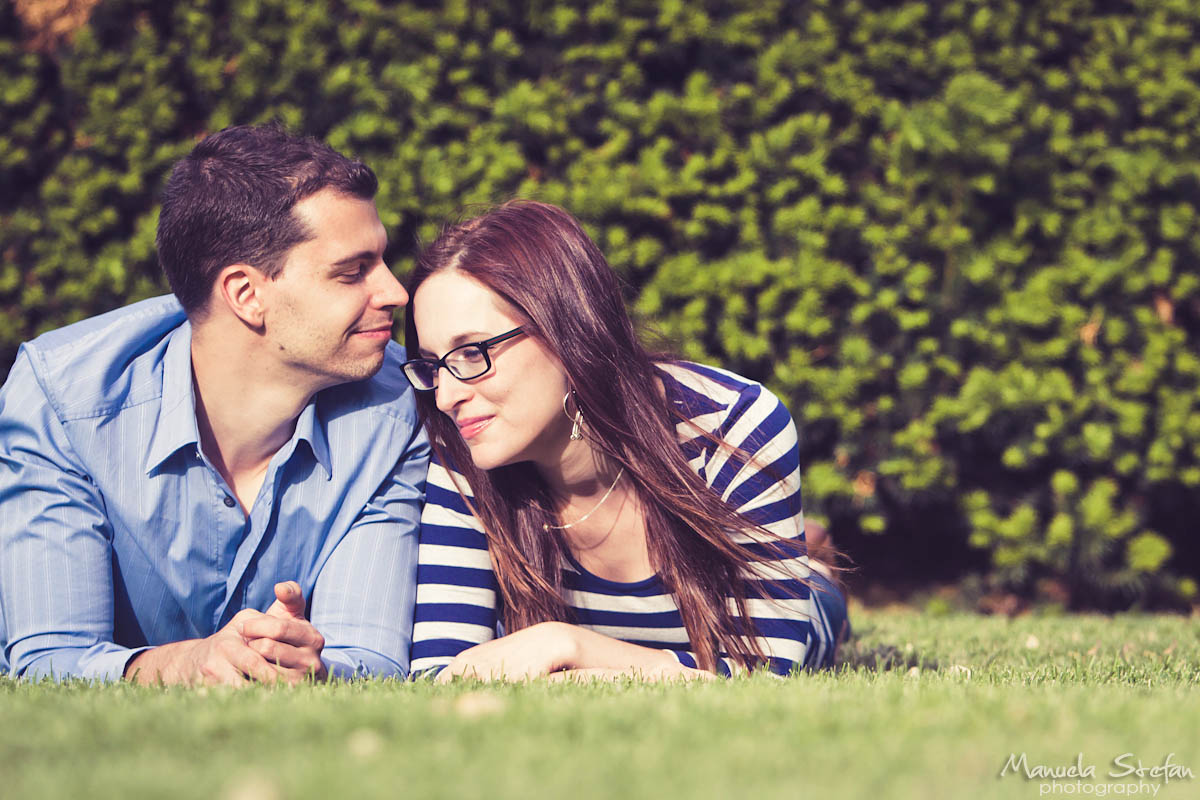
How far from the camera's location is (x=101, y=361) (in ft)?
10.8

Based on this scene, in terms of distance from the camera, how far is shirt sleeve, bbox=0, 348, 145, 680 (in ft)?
9.88

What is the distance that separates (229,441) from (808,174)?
3.06 metres

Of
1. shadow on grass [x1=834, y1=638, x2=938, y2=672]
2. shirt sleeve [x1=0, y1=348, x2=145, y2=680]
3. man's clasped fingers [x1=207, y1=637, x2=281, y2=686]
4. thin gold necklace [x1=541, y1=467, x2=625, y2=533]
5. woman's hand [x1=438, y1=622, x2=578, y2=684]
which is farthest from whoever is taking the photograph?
shadow on grass [x1=834, y1=638, x2=938, y2=672]

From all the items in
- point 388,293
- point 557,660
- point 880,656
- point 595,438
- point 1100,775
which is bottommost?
point 880,656

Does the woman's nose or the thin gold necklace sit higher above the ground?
the woman's nose

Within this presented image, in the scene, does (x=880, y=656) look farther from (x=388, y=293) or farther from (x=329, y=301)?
(x=329, y=301)

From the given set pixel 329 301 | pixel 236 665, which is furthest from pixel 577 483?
pixel 236 665

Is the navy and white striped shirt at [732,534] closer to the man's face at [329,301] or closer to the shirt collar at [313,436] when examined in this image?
the shirt collar at [313,436]

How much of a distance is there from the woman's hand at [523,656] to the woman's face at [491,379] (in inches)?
20.0

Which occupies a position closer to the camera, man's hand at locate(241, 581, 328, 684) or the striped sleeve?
man's hand at locate(241, 581, 328, 684)

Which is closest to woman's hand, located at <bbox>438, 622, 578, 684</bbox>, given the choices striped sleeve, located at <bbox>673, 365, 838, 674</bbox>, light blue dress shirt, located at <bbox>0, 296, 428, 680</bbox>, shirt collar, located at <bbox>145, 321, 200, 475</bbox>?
light blue dress shirt, located at <bbox>0, 296, 428, 680</bbox>

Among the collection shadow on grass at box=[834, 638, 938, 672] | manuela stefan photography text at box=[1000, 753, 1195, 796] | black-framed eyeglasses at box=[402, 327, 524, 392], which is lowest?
shadow on grass at box=[834, 638, 938, 672]

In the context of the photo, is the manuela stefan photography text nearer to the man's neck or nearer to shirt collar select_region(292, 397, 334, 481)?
shirt collar select_region(292, 397, 334, 481)

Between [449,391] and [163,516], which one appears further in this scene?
[163,516]
